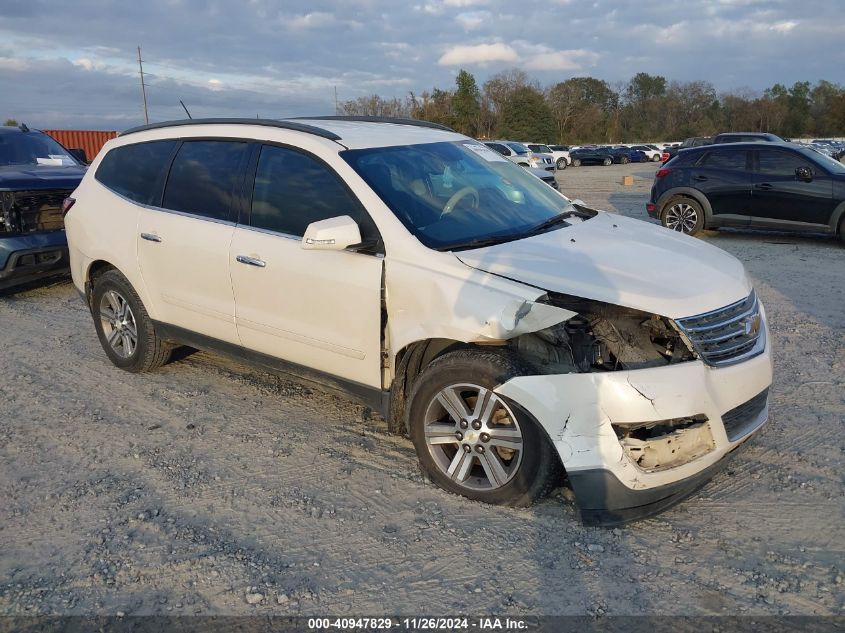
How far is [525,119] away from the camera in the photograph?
75000 mm

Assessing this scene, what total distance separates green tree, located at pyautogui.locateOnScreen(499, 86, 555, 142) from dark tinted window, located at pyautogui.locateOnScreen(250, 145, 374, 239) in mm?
72202

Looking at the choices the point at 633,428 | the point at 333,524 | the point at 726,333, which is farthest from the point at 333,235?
the point at 726,333

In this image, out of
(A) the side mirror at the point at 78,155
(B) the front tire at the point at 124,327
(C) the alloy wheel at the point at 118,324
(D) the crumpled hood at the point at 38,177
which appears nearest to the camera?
(B) the front tire at the point at 124,327

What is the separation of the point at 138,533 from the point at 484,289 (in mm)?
2037

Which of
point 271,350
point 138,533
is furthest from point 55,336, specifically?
point 138,533

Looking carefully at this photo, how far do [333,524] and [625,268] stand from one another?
1914mm

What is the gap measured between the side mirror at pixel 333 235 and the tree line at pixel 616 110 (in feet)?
208

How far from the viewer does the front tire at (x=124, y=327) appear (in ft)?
17.3

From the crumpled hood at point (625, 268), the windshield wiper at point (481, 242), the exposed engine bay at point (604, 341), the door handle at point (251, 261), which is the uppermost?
the windshield wiper at point (481, 242)

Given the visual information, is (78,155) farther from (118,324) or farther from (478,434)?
(478,434)

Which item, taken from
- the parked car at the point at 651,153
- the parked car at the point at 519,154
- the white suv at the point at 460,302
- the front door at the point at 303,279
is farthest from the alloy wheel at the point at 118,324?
the parked car at the point at 651,153

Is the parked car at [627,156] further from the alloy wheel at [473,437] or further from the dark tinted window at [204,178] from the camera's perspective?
the alloy wheel at [473,437]

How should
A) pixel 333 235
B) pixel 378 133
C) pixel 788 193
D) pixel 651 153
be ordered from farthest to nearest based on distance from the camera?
pixel 651 153, pixel 788 193, pixel 378 133, pixel 333 235

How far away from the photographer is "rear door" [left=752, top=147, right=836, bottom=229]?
1082cm
